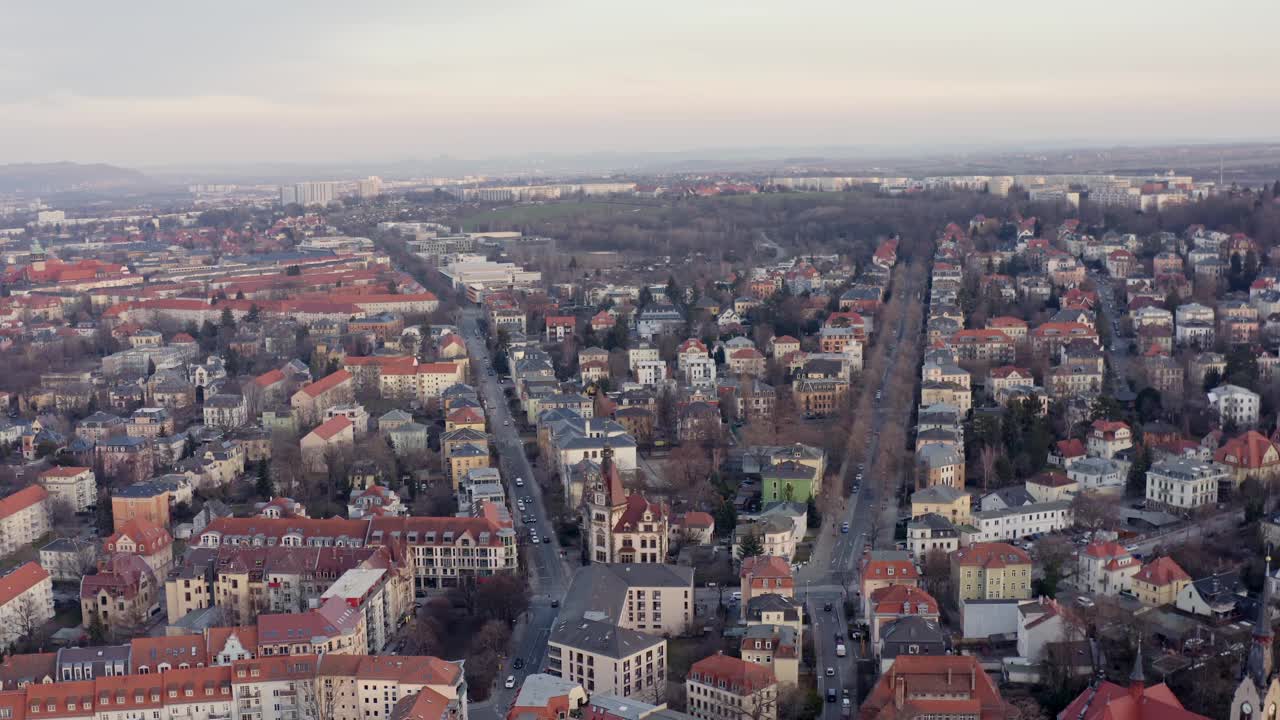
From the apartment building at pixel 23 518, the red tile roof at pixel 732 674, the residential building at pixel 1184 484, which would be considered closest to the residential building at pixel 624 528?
the red tile roof at pixel 732 674

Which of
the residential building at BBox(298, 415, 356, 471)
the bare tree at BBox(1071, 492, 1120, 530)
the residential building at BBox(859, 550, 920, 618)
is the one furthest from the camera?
the residential building at BBox(298, 415, 356, 471)

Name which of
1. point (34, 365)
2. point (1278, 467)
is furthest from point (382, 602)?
point (34, 365)

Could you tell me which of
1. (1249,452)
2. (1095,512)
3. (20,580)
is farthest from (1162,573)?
(20,580)

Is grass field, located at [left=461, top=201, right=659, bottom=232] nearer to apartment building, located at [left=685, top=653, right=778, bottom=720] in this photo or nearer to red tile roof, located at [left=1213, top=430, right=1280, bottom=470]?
red tile roof, located at [left=1213, top=430, right=1280, bottom=470]

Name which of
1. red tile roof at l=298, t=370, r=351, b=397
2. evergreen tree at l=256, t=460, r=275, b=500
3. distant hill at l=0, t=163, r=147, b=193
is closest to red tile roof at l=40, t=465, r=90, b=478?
evergreen tree at l=256, t=460, r=275, b=500

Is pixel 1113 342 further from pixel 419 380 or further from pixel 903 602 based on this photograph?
pixel 903 602

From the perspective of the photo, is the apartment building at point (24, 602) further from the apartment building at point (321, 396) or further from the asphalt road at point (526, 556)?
the apartment building at point (321, 396)
